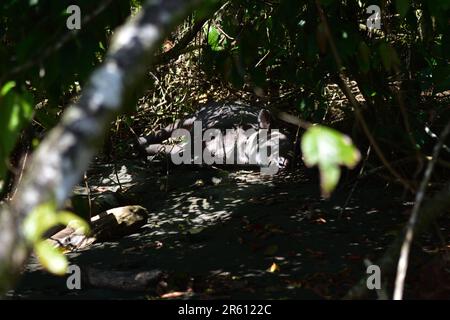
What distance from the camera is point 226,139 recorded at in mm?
7383

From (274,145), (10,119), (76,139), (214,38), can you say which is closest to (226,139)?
(274,145)

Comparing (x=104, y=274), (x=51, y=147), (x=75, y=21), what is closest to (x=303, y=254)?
A: (x=104, y=274)

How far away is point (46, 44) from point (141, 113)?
18.7 ft

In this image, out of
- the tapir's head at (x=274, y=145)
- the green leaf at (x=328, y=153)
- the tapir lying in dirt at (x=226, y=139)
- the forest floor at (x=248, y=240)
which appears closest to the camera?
the green leaf at (x=328, y=153)

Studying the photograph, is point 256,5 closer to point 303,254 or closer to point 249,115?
point 303,254

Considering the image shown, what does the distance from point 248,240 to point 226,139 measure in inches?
100

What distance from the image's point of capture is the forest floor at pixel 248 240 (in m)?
4.11

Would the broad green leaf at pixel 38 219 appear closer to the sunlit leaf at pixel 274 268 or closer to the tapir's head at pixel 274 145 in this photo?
the sunlit leaf at pixel 274 268

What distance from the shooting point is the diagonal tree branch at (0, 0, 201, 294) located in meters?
1.19

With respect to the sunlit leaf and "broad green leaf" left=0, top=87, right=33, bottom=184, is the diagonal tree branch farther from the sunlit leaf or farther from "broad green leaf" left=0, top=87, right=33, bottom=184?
the sunlit leaf

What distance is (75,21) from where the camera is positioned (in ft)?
8.29

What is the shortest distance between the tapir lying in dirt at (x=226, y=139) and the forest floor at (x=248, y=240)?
283mm

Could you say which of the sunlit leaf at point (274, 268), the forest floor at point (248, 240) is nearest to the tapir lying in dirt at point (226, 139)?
the forest floor at point (248, 240)

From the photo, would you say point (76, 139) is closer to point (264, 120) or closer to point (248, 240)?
point (248, 240)
